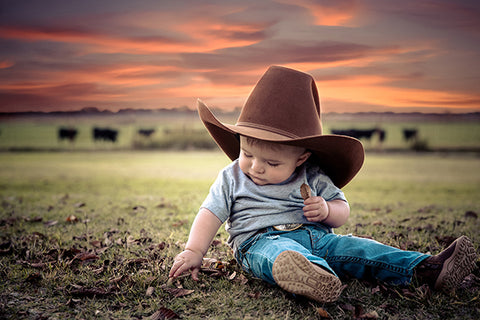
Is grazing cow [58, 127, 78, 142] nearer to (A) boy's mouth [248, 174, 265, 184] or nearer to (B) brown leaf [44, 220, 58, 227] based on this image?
(B) brown leaf [44, 220, 58, 227]

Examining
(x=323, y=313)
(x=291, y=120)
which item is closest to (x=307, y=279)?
(x=323, y=313)

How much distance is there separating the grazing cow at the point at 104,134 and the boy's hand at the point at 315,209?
30.0 m

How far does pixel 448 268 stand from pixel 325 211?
94 centimetres

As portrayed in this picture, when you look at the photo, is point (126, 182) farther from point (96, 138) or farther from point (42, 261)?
point (96, 138)

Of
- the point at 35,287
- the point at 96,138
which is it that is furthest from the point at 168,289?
the point at 96,138

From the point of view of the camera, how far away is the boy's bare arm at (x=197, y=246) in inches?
115

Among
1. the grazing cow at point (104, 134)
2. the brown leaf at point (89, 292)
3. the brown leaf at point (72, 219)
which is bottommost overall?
the grazing cow at point (104, 134)

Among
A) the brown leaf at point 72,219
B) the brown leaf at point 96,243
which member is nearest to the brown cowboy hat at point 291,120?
the brown leaf at point 96,243

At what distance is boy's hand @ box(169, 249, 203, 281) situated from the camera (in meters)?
2.88

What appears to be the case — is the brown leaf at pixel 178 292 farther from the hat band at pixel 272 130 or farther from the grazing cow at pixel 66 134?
the grazing cow at pixel 66 134

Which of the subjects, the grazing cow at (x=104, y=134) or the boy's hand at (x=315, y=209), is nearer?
the boy's hand at (x=315, y=209)

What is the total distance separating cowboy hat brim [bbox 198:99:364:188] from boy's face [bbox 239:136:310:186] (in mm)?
110

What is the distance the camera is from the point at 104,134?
103ft

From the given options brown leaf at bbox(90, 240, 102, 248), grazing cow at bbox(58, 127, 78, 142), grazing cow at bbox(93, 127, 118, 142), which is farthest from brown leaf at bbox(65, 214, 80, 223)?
grazing cow at bbox(58, 127, 78, 142)
